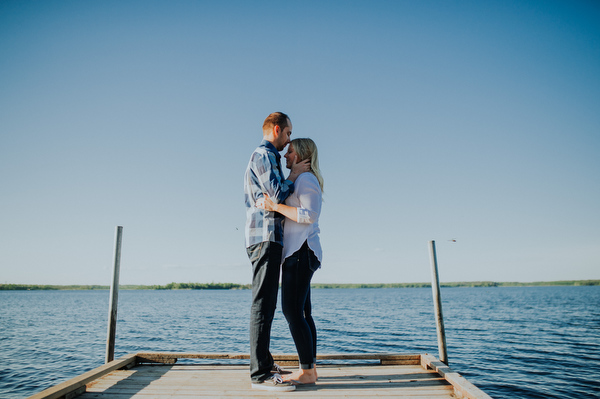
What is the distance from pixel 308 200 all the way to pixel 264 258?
1.96ft

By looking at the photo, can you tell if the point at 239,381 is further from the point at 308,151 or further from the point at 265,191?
the point at 308,151

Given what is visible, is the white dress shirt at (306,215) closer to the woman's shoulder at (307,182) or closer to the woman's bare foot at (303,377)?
the woman's shoulder at (307,182)

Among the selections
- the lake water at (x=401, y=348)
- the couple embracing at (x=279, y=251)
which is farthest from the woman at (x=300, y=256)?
the lake water at (x=401, y=348)

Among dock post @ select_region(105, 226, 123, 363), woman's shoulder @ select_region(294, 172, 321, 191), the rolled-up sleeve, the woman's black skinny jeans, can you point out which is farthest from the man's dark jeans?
dock post @ select_region(105, 226, 123, 363)

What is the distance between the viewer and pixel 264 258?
2883mm

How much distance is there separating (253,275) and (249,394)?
93cm

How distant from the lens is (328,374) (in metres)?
3.54

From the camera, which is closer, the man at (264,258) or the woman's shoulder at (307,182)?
the man at (264,258)

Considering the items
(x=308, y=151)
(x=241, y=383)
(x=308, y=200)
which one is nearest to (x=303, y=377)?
(x=241, y=383)

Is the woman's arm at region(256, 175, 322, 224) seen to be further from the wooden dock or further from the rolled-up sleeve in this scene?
the wooden dock

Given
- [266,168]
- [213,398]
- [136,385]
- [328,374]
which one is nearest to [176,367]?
[136,385]

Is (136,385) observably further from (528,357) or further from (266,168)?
(528,357)

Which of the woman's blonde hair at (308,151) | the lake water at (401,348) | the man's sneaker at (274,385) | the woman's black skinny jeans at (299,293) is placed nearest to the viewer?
the man's sneaker at (274,385)

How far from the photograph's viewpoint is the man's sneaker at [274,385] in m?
2.79
